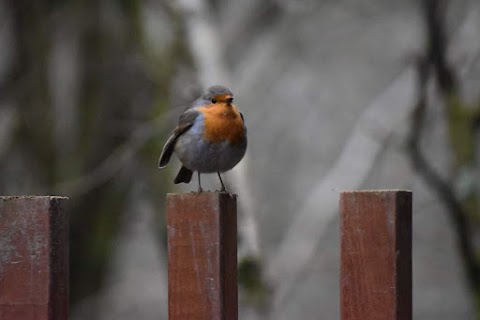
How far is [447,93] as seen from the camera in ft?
13.4

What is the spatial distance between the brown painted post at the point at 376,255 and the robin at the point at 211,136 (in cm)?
112

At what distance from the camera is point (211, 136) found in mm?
2924

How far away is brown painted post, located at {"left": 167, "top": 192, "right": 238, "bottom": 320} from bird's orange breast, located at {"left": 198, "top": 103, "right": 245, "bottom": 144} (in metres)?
1.09

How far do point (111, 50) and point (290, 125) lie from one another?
1.65 m

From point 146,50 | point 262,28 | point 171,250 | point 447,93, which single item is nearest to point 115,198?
point 146,50

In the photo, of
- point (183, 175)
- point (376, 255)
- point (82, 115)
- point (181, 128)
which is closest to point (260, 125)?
point (82, 115)

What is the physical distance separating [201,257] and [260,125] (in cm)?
582

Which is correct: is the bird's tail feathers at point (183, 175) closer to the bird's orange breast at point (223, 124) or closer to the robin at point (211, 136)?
the robin at point (211, 136)

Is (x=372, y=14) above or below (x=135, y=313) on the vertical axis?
above

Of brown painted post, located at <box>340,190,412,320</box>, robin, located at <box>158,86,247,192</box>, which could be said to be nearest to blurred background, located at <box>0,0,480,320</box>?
robin, located at <box>158,86,247,192</box>

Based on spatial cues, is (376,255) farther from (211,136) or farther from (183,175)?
(183,175)

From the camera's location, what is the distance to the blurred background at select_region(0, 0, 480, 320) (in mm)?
4859

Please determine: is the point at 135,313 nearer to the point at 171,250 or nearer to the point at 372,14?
the point at 372,14

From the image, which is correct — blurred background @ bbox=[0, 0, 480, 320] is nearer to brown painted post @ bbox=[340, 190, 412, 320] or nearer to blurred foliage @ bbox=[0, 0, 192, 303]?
blurred foliage @ bbox=[0, 0, 192, 303]
